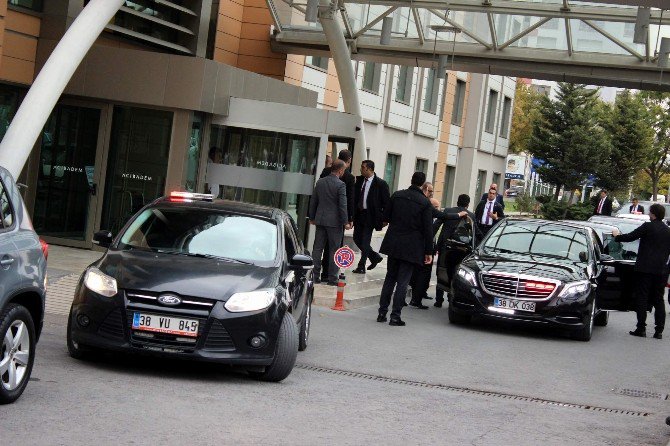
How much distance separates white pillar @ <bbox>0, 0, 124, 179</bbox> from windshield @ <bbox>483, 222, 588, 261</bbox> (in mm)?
6108

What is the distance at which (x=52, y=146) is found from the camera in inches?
800

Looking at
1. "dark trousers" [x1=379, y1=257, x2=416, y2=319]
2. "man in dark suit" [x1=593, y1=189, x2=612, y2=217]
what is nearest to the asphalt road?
"dark trousers" [x1=379, y1=257, x2=416, y2=319]

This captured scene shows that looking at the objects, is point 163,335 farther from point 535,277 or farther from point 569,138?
point 569,138

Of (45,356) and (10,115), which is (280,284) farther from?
(10,115)

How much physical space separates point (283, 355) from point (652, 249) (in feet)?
29.1

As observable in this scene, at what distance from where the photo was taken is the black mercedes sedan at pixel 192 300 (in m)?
9.59

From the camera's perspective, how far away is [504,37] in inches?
995

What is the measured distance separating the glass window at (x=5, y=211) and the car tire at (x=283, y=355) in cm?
268

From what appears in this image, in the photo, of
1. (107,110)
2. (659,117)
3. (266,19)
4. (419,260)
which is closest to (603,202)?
(266,19)

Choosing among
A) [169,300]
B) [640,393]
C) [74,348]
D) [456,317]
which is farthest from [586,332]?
[74,348]

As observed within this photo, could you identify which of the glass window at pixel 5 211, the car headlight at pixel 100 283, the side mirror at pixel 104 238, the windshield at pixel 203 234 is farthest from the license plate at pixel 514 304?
the glass window at pixel 5 211

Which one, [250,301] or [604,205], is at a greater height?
[604,205]

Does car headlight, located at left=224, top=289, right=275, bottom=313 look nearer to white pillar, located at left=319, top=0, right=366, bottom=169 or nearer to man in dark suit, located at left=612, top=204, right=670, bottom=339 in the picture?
man in dark suit, located at left=612, top=204, right=670, bottom=339

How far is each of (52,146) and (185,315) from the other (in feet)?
37.6
